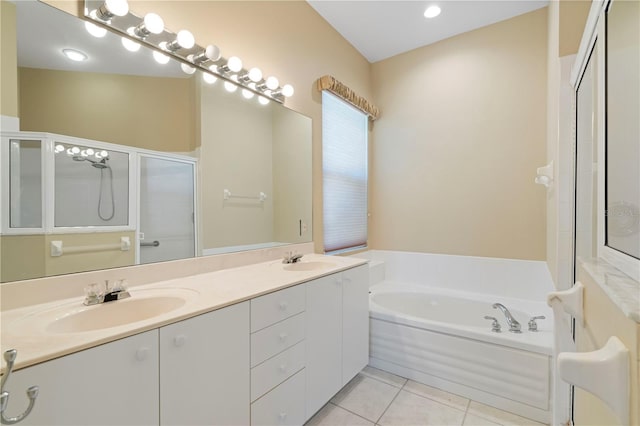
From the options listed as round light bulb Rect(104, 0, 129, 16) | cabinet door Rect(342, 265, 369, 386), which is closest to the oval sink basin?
cabinet door Rect(342, 265, 369, 386)

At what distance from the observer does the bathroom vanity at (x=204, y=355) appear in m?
0.70

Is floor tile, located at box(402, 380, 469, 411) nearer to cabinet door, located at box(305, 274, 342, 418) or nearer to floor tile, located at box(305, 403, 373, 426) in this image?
floor tile, located at box(305, 403, 373, 426)

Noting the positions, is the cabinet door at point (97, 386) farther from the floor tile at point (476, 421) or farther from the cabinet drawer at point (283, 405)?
the floor tile at point (476, 421)

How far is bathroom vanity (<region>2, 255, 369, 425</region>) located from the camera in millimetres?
703

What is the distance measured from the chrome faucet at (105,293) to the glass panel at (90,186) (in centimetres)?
28

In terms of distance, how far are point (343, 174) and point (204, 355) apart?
212cm

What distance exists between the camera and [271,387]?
1.23m

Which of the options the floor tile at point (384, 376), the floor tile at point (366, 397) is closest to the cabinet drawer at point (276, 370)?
the floor tile at point (366, 397)


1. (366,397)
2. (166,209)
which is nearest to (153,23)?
(166,209)

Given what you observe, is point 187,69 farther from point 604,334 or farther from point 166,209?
point 604,334

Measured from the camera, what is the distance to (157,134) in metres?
1.37

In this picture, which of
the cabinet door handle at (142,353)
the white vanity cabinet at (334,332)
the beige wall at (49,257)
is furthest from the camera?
the white vanity cabinet at (334,332)

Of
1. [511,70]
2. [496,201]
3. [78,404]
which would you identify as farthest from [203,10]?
[496,201]

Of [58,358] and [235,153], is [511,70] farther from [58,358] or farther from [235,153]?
[58,358]
